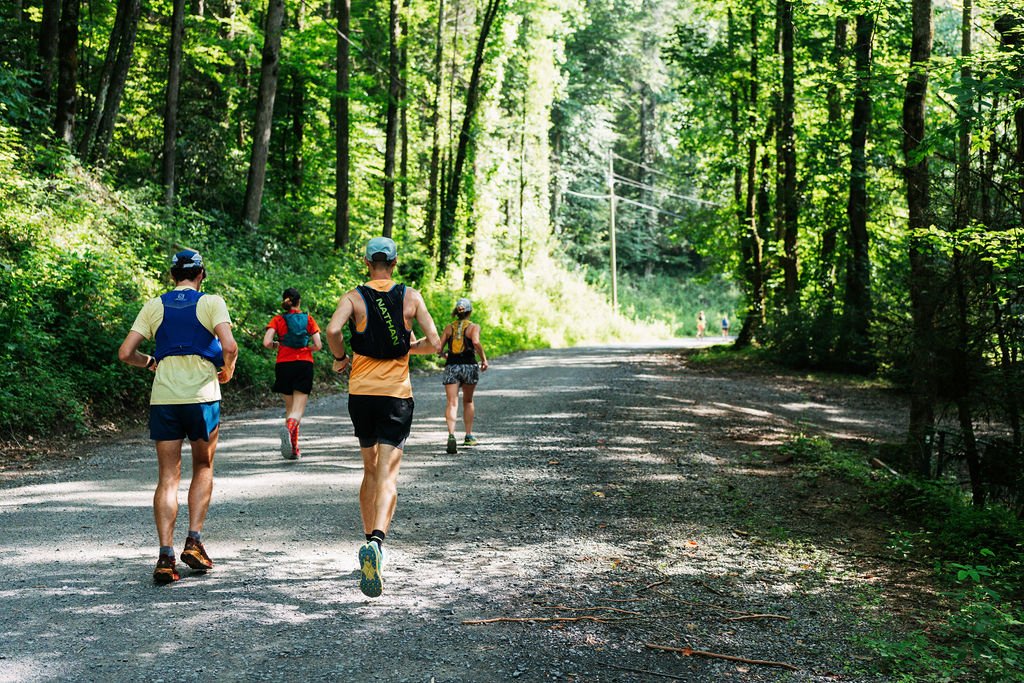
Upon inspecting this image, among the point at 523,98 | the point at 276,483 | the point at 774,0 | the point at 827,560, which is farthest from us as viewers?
the point at 523,98

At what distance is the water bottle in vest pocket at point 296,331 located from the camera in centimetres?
1101

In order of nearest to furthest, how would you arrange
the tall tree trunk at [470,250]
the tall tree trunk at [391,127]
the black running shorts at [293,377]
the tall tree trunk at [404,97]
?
1. the black running shorts at [293,377]
2. the tall tree trunk at [391,127]
3. the tall tree trunk at [404,97]
4. the tall tree trunk at [470,250]

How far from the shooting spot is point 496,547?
23.0 ft

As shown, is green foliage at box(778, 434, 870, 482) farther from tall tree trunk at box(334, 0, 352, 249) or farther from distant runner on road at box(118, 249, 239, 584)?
tall tree trunk at box(334, 0, 352, 249)

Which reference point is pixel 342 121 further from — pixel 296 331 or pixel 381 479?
pixel 381 479

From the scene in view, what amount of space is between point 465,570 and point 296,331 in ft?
18.3

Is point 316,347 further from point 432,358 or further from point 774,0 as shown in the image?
point 774,0

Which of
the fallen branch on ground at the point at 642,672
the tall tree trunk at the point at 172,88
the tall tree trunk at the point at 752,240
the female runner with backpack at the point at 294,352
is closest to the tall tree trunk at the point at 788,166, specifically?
the tall tree trunk at the point at 752,240

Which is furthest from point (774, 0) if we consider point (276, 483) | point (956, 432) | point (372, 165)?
point (276, 483)

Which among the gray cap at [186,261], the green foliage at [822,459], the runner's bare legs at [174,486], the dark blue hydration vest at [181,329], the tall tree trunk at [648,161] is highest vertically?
the tall tree trunk at [648,161]

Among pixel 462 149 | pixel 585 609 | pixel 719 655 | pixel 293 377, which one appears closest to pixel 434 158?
pixel 462 149

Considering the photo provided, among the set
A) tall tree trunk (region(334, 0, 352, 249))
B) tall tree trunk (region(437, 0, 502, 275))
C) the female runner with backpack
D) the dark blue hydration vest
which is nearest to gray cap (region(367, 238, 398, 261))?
the dark blue hydration vest

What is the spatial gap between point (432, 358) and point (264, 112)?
856 centimetres

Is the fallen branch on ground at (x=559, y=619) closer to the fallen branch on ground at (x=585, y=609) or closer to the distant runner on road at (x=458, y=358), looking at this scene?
the fallen branch on ground at (x=585, y=609)
